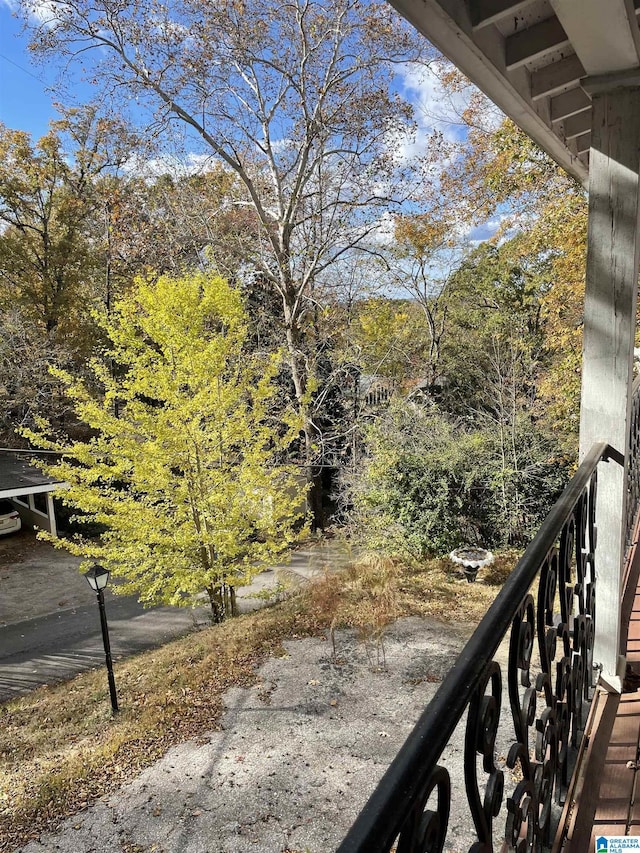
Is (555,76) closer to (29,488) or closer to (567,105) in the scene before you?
(567,105)

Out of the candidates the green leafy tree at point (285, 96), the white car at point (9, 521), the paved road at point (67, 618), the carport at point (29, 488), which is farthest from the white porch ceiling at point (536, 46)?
the white car at point (9, 521)

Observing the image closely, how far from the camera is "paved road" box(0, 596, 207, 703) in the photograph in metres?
7.55

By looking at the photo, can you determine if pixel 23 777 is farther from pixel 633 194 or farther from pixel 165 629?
pixel 633 194

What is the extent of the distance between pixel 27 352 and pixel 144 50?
7.18 metres

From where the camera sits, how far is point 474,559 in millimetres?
8586

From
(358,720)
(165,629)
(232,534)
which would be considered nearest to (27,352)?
(165,629)

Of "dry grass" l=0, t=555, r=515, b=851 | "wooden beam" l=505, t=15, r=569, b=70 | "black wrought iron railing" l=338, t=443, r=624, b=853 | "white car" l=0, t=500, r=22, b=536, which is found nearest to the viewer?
"black wrought iron railing" l=338, t=443, r=624, b=853

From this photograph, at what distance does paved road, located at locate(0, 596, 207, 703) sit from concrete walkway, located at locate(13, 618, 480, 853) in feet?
10.3

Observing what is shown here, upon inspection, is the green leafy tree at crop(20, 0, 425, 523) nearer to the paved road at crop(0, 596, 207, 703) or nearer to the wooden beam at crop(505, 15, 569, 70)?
the paved road at crop(0, 596, 207, 703)

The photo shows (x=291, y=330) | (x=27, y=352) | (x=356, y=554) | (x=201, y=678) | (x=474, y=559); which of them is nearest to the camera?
(x=201, y=678)

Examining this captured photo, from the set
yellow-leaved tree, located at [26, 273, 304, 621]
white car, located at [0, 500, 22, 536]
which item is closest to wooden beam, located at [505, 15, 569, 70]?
yellow-leaved tree, located at [26, 273, 304, 621]

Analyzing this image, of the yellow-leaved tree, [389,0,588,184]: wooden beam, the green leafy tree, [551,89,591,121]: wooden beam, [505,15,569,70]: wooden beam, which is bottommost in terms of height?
the yellow-leaved tree

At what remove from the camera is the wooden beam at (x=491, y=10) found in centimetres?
111

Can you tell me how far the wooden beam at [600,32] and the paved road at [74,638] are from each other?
848cm
